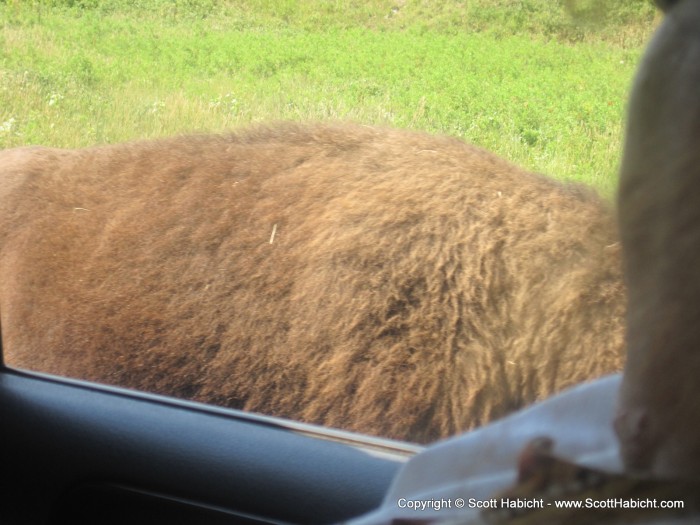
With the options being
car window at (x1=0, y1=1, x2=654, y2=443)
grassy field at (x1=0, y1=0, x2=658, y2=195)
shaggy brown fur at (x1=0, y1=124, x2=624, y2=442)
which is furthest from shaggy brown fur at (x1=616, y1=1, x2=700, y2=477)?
shaggy brown fur at (x1=0, y1=124, x2=624, y2=442)

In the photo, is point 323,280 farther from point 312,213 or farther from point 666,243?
point 666,243

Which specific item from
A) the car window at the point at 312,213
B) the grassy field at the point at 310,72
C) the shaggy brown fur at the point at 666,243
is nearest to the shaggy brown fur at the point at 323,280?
the car window at the point at 312,213

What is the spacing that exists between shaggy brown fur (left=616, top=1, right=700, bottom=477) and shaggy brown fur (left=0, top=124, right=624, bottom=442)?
115 centimetres

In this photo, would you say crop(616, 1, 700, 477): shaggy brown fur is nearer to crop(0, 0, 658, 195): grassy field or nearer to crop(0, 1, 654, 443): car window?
crop(0, 0, 658, 195): grassy field

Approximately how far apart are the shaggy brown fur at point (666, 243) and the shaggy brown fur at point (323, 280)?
1149 millimetres

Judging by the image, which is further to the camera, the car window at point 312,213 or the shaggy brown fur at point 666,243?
the car window at point 312,213

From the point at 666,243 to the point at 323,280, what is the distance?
1.67 metres

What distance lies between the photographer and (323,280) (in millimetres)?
2287

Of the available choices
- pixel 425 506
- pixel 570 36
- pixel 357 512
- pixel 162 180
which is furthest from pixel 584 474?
pixel 162 180

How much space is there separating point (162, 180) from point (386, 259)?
0.94 m

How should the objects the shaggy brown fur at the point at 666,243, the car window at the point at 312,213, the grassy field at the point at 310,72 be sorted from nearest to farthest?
the shaggy brown fur at the point at 666,243 → the grassy field at the point at 310,72 → the car window at the point at 312,213

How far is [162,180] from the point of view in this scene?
2.69 meters

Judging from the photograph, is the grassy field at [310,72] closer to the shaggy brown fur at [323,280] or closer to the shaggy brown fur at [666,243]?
the shaggy brown fur at [323,280]

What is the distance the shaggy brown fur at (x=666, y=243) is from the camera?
626mm
